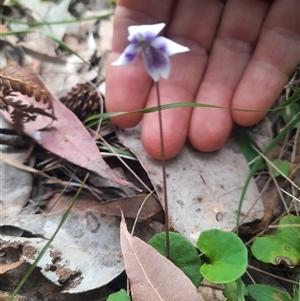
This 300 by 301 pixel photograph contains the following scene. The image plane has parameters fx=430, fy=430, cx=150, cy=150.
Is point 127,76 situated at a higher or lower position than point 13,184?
higher

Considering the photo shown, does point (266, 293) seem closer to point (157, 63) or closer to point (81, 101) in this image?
point (157, 63)

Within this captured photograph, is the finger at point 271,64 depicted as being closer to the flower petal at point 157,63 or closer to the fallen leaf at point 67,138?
the fallen leaf at point 67,138

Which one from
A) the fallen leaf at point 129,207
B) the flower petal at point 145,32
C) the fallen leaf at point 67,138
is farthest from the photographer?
the fallen leaf at point 67,138

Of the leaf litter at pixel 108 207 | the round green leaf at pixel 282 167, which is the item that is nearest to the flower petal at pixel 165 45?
the leaf litter at pixel 108 207

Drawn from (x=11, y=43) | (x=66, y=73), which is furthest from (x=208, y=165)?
(x=11, y=43)

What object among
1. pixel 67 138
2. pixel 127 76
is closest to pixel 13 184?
pixel 67 138

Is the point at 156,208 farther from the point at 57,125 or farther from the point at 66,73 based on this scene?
the point at 66,73
